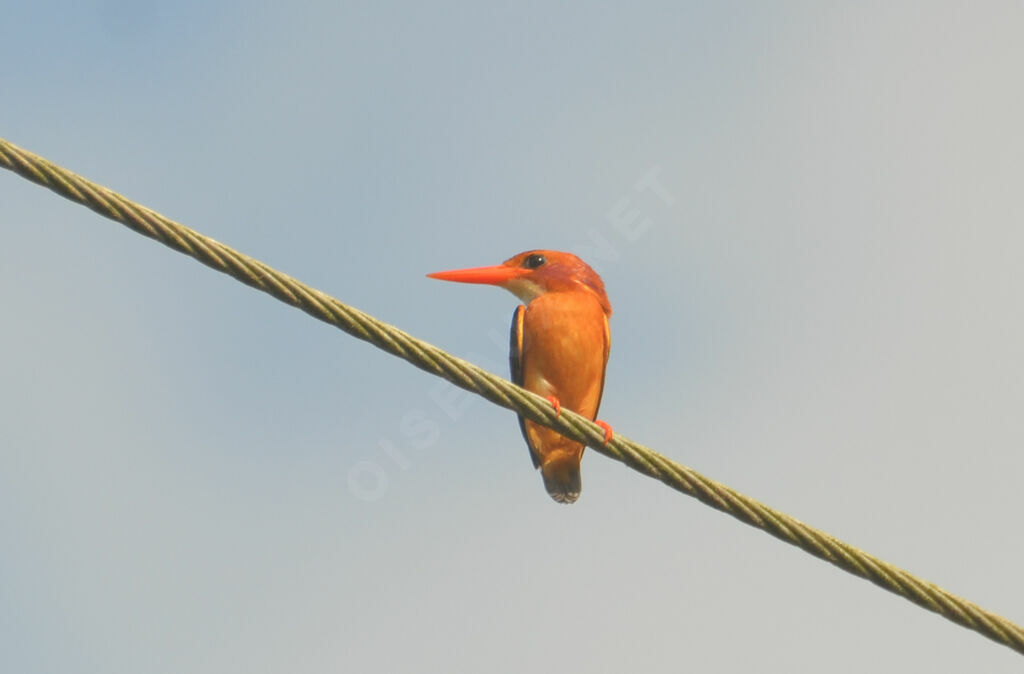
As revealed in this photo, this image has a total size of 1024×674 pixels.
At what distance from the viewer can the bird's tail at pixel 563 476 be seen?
6.21m

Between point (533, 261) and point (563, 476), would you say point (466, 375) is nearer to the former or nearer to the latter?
point (563, 476)

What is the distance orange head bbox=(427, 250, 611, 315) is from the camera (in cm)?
682

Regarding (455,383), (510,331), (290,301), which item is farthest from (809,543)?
(510,331)

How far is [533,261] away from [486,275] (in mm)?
299

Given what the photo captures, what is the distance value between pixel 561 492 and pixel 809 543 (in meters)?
2.99

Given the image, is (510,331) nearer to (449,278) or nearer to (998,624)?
(449,278)

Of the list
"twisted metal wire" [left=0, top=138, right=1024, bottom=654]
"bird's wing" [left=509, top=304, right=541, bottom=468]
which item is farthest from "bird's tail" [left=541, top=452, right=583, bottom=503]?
"twisted metal wire" [left=0, top=138, right=1024, bottom=654]

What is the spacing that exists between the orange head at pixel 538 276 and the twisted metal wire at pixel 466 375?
3228 millimetres

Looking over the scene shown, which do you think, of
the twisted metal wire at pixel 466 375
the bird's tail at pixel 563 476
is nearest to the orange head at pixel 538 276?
the bird's tail at pixel 563 476

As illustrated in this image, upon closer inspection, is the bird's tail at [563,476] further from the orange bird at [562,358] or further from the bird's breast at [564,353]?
the bird's breast at [564,353]

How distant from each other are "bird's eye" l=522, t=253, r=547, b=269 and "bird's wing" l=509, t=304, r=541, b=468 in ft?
1.46

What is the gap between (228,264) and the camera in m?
3.16

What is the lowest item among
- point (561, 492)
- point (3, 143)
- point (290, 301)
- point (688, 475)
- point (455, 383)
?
point (561, 492)

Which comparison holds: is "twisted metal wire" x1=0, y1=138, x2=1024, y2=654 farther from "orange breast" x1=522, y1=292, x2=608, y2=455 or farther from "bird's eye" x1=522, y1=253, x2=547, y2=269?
"bird's eye" x1=522, y1=253, x2=547, y2=269
